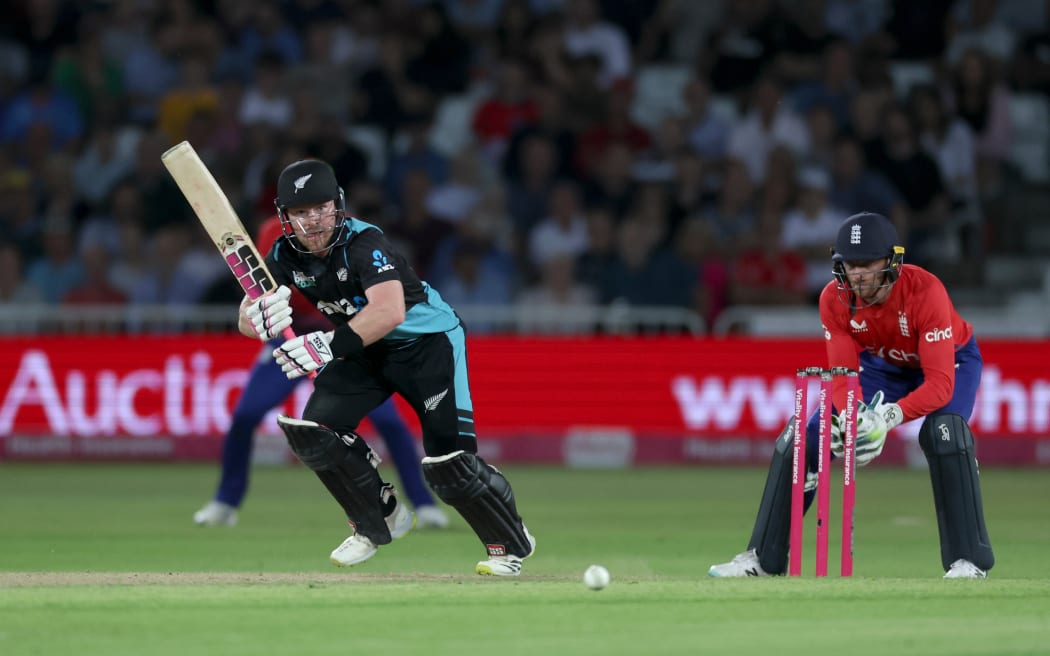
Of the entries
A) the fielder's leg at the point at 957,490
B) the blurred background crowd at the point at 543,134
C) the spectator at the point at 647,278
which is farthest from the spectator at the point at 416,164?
the fielder's leg at the point at 957,490

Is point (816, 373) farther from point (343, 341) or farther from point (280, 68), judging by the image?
point (280, 68)

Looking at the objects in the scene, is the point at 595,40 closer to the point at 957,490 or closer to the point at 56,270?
the point at 56,270

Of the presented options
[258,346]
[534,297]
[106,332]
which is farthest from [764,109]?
[106,332]

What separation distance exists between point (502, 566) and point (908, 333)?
2.10 m

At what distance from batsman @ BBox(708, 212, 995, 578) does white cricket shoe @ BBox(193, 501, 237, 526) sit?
11.8 ft

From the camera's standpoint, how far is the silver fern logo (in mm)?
7258

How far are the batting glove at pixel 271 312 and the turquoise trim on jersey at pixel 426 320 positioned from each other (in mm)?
495

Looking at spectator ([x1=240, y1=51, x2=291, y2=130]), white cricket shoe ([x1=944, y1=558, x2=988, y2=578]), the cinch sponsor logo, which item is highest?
spectator ([x1=240, y1=51, x2=291, y2=130])

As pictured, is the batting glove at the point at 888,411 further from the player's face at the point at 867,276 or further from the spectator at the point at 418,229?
the spectator at the point at 418,229

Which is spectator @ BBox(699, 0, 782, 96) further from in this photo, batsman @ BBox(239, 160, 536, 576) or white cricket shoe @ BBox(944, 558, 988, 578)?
white cricket shoe @ BBox(944, 558, 988, 578)

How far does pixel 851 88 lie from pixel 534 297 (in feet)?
13.4

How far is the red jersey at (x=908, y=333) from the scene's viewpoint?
7.13m

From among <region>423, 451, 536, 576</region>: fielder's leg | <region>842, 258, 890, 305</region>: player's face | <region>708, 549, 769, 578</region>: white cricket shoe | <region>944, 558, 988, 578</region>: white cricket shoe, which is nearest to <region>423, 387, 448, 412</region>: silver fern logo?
<region>423, 451, 536, 576</region>: fielder's leg

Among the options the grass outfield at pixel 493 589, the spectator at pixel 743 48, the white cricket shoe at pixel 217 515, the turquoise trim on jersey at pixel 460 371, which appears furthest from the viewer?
the spectator at pixel 743 48
